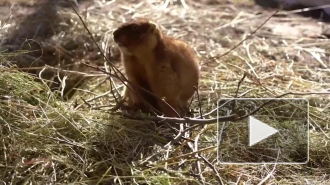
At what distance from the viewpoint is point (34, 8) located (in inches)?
170

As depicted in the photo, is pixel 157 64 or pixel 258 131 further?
pixel 157 64

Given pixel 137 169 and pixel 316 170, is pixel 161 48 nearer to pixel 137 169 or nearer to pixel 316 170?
pixel 137 169

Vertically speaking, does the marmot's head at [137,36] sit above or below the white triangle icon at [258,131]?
above

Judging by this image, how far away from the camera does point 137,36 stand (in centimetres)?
257

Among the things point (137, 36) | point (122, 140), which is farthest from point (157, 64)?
point (122, 140)

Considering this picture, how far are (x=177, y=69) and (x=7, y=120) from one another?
756 mm

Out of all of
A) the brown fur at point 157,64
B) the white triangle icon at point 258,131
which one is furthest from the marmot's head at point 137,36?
the white triangle icon at point 258,131
